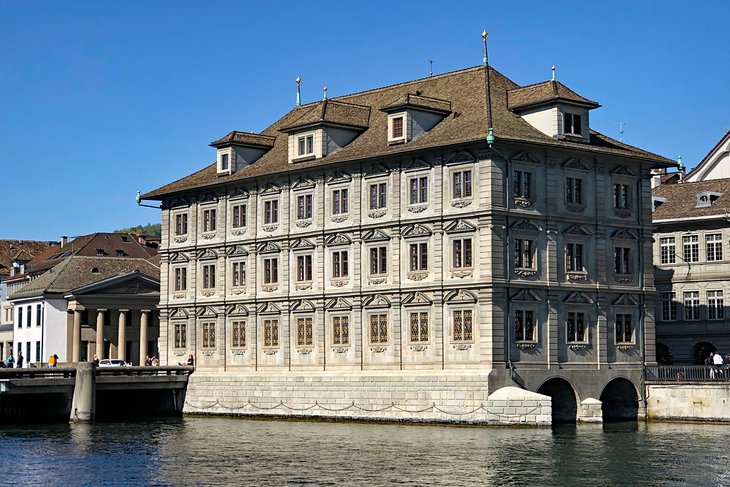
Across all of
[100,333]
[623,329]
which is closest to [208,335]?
[100,333]

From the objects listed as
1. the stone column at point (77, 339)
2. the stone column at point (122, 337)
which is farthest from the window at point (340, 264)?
the stone column at point (77, 339)

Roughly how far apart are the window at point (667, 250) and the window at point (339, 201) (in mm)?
25292

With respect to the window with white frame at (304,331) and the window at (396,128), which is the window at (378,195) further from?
the window with white frame at (304,331)

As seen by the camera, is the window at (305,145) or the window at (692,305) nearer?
the window at (305,145)

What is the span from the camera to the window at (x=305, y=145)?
297 ft

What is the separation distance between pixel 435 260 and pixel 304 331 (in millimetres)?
11484

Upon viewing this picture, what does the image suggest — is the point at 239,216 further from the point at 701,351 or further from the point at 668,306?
the point at 701,351

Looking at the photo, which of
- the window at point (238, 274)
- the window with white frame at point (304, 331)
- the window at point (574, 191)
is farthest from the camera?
the window at point (238, 274)

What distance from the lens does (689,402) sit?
81688 millimetres

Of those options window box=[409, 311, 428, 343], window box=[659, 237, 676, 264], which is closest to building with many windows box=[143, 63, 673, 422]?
window box=[409, 311, 428, 343]

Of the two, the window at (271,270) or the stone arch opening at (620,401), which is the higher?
the window at (271,270)

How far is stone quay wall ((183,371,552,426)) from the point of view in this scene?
77688mm

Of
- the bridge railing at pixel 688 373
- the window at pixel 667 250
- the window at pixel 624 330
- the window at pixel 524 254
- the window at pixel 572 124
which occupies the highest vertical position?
the window at pixel 572 124

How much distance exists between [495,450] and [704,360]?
3938cm
